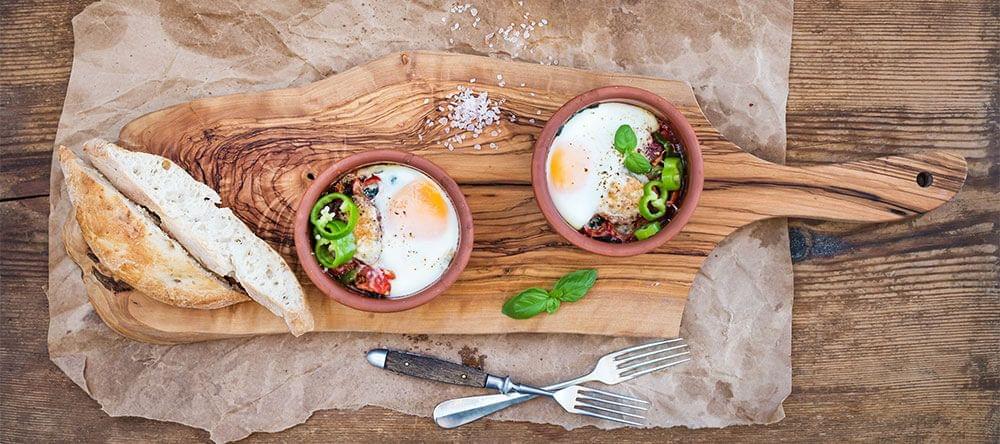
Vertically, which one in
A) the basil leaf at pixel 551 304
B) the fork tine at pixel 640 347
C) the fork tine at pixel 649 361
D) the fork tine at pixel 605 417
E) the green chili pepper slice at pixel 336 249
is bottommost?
the fork tine at pixel 605 417

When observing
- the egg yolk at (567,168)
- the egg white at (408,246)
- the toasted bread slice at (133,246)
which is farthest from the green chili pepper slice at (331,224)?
the egg yolk at (567,168)

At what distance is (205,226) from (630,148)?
166 centimetres

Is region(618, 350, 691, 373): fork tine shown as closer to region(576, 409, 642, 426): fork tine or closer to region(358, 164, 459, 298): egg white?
region(576, 409, 642, 426): fork tine

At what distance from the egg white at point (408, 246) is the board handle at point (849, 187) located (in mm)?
1133

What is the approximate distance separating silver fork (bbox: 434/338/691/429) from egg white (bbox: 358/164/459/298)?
644mm

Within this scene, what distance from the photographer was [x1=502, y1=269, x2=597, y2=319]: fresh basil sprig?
2.73 meters

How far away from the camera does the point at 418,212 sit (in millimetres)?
2539

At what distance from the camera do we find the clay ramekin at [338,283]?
2.47 meters

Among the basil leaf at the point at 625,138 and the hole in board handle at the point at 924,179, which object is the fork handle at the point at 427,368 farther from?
the hole in board handle at the point at 924,179

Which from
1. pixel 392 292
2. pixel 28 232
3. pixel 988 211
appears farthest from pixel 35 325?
pixel 988 211

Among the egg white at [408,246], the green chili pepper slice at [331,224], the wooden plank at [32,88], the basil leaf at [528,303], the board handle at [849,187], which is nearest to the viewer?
the green chili pepper slice at [331,224]

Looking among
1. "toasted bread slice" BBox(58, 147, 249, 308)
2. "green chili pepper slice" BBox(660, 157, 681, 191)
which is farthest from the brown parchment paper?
"green chili pepper slice" BBox(660, 157, 681, 191)

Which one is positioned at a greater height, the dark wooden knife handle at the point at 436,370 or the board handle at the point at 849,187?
the board handle at the point at 849,187

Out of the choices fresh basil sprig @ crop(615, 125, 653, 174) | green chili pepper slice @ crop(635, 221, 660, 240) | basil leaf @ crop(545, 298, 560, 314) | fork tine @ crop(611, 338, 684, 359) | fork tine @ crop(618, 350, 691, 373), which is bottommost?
fork tine @ crop(618, 350, 691, 373)
